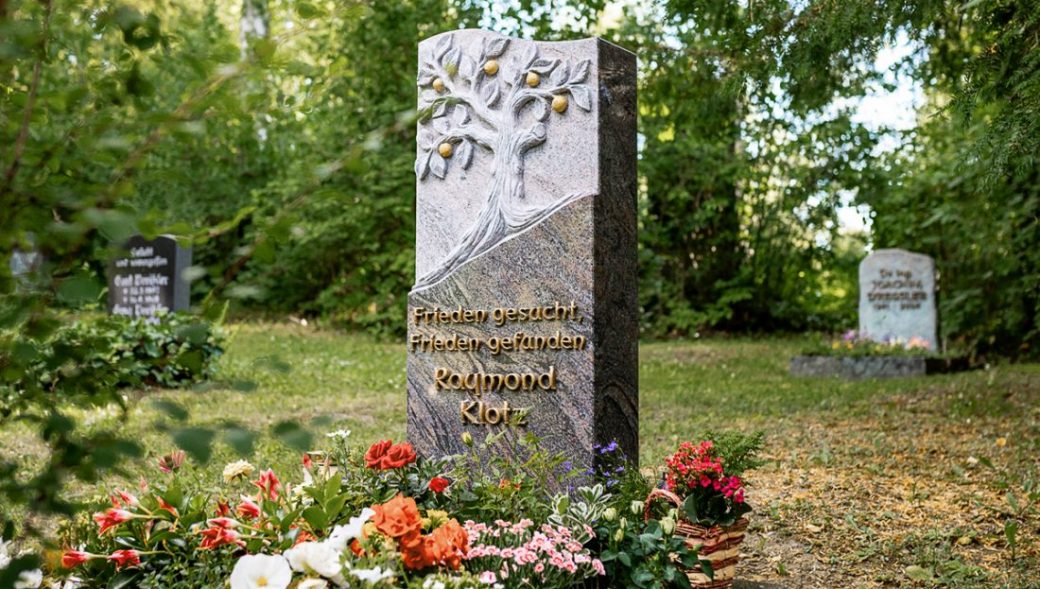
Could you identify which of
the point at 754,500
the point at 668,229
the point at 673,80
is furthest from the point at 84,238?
the point at 668,229

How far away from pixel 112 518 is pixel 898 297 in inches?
497

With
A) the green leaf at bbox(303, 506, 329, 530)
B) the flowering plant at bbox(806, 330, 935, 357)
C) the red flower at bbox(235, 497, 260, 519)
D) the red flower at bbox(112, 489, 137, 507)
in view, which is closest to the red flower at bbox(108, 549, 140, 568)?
the red flower at bbox(112, 489, 137, 507)

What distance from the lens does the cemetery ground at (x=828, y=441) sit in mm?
4461

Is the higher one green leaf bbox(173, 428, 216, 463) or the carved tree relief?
the carved tree relief

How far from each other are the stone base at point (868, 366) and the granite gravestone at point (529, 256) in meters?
8.19

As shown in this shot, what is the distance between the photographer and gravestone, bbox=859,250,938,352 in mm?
13766

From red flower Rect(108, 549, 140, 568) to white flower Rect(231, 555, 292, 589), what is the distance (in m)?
0.64

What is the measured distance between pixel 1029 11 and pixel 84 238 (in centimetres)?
508

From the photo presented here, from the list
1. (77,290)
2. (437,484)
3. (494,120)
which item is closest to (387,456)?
(437,484)

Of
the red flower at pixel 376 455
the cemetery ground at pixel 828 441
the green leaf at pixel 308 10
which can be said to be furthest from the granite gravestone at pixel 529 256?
the green leaf at pixel 308 10

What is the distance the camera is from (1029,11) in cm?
514

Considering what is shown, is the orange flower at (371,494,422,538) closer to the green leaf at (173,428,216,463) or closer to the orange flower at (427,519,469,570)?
the orange flower at (427,519,469,570)

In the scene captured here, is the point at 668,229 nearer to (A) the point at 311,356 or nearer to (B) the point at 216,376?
(A) the point at 311,356

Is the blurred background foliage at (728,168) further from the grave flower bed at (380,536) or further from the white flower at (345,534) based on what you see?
the white flower at (345,534)
